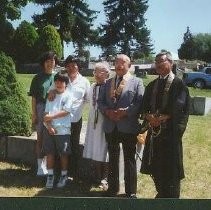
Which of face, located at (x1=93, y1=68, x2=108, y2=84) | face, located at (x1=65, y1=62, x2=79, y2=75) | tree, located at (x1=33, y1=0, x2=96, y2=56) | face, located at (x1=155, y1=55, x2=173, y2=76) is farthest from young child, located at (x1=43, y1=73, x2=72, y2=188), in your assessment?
tree, located at (x1=33, y1=0, x2=96, y2=56)

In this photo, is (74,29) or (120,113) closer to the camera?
(120,113)

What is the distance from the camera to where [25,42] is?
38.6m

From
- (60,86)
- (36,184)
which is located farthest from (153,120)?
(36,184)

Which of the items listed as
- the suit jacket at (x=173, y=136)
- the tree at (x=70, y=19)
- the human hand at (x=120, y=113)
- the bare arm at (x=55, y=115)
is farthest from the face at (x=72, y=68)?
the tree at (x=70, y=19)

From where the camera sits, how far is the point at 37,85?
751 centimetres

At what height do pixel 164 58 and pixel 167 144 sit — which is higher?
pixel 164 58

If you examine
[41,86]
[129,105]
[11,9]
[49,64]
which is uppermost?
Answer: [11,9]

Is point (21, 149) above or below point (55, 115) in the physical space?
below

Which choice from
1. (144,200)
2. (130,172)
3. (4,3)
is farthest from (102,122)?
(4,3)

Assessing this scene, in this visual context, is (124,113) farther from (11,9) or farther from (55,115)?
(11,9)

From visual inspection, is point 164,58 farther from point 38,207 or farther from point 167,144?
point 38,207

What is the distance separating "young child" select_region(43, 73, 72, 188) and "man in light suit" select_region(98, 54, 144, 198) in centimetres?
68

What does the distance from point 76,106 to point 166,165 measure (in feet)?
6.71

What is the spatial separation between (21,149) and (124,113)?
9.07ft
